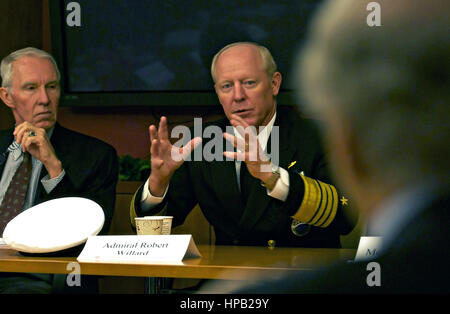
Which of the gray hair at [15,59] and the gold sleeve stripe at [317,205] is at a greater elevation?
the gray hair at [15,59]

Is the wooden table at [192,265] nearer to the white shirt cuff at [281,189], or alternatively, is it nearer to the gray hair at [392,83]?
the white shirt cuff at [281,189]

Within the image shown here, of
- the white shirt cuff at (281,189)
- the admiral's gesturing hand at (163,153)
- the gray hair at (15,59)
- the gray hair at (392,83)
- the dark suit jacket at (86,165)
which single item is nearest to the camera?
the gray hair at (392,83)

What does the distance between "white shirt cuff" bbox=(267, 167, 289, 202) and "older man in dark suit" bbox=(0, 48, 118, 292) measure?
86 cm

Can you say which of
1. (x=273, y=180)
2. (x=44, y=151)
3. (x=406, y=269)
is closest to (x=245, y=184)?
(x=273, y=180)

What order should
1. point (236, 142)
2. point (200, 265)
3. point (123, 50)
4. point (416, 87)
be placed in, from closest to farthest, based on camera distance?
1. point (416, 87)
2. point (200, 265)
3. point (236, 142)
4. point (123, 50)

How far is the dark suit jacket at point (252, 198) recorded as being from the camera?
209 centimetres

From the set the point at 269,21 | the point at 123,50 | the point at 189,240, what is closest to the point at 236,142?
the point at 189,240

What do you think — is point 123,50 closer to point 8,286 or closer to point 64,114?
point 64,114

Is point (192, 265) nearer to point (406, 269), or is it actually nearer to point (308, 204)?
point (308, 204)

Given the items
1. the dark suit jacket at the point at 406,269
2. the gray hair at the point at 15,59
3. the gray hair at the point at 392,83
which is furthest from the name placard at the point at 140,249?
the gray hair at the point at 15,59

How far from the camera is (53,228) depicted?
1553 mm

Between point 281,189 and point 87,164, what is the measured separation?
43.5 inches
